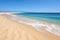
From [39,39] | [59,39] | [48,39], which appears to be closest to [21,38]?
[39,39]

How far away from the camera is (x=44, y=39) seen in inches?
171

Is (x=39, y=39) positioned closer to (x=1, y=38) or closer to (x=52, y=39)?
(x=52, y=39)

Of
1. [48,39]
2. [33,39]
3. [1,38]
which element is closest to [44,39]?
[48,39]

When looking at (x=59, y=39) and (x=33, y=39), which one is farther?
(x=59, y=39)

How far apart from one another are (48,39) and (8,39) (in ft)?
5.39

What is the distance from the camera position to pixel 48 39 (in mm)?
4395

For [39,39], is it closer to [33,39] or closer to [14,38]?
[33,39]

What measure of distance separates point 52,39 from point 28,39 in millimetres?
1027

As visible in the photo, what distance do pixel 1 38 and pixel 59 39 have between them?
2401 millimetres

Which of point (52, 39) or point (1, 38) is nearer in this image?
point (1, 38)

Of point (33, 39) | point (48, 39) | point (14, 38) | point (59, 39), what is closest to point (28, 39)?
point (33, 39)

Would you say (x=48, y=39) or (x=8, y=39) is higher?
(x=8, y=39)

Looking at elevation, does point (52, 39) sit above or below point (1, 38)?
A: below

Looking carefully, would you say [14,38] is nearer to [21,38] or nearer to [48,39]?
[21,38]
